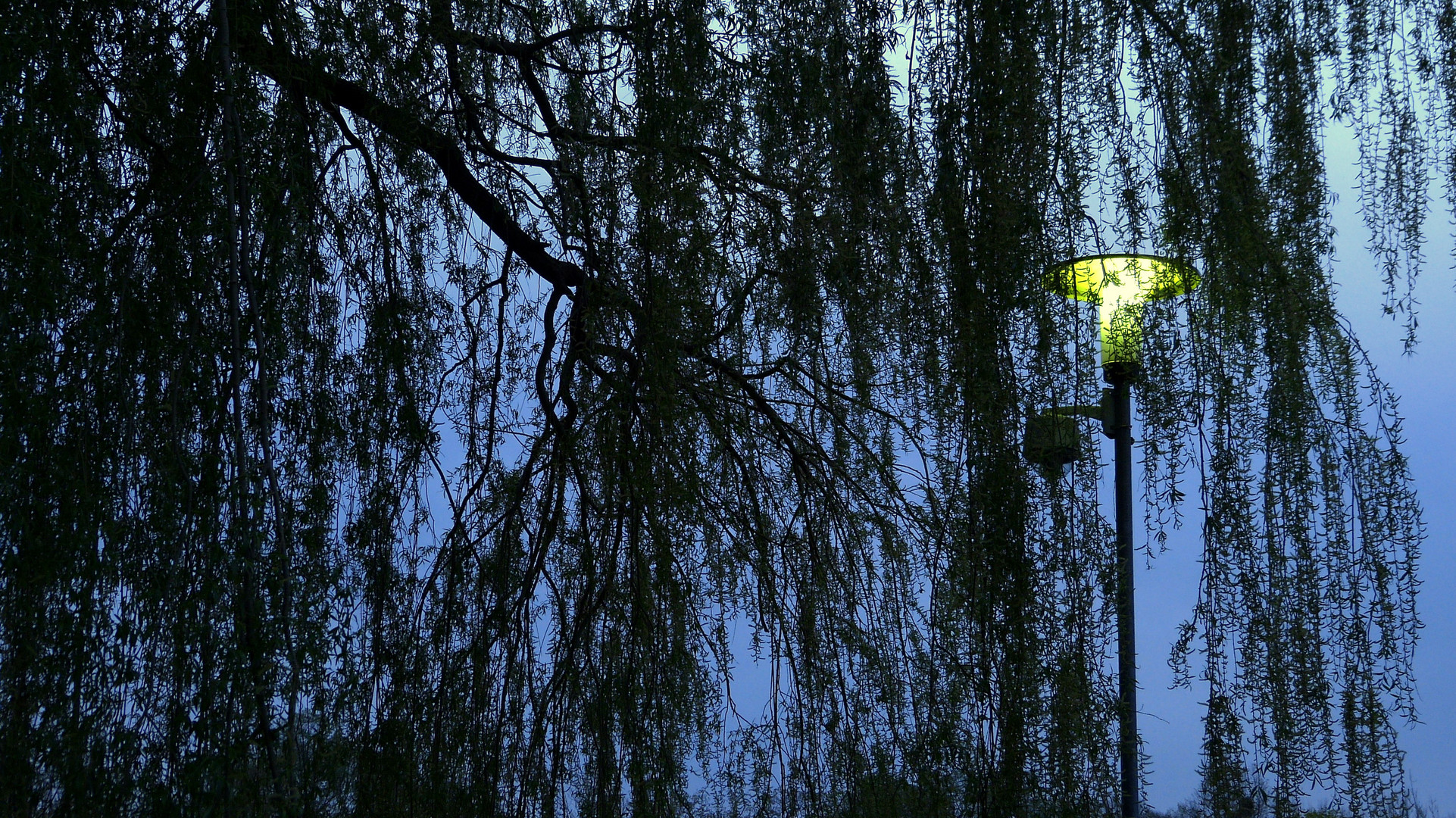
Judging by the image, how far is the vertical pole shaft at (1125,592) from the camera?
4.42 feet

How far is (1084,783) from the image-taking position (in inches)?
52.7

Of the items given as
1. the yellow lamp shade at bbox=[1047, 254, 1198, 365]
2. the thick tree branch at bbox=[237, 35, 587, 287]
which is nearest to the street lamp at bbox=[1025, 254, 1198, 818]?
the yellow lamp shade at bbox=[1047, 254, 1198, 365]

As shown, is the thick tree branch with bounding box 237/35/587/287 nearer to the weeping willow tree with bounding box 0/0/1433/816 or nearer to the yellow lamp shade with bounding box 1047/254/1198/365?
the weeping willow tree with bounding box 0/0/1433/816

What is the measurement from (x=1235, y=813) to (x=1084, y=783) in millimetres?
165

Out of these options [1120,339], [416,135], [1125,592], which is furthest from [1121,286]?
[416,135]

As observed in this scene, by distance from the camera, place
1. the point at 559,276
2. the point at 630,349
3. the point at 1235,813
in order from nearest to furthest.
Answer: the point at 1235,813, the point at 630,349, the point at 559,276

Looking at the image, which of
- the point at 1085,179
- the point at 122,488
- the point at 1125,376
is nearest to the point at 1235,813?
the point at 1125,376

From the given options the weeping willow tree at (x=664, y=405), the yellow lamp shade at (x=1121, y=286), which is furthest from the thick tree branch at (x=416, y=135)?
the yellow lamp shade at (x=1121, y=286)

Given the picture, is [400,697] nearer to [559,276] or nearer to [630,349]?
[630,349]

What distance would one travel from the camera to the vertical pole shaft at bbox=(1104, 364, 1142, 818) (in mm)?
1347

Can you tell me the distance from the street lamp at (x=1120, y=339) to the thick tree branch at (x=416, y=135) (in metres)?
0.97

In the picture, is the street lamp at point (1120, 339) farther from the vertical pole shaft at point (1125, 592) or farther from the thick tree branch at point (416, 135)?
the thick tree branch at point (416, 135)

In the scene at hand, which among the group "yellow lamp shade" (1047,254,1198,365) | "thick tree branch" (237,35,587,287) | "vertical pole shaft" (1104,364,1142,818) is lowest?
"vertical pole shaft" (1104,364,1142,818)

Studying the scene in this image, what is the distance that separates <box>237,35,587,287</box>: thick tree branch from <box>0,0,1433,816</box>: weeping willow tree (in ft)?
0.05
